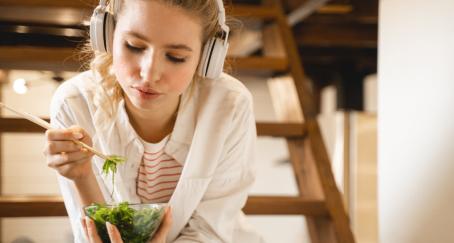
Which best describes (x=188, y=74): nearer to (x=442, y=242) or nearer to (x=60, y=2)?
(x=442, y=242)

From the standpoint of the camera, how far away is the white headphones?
1731 millimetres

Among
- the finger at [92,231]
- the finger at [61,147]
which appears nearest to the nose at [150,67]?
the finger at [61,147]

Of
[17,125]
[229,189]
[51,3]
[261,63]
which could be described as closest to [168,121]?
[229,189]

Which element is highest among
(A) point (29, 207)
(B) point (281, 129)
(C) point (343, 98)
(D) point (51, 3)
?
(D) point (51, 3)

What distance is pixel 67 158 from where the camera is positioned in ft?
5.18

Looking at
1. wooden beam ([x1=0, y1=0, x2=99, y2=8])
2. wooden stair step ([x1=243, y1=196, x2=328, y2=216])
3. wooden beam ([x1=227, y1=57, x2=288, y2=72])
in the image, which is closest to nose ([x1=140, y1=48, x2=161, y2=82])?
wooden stair step ([x1=243, y1=196, x2=328, y2=216])

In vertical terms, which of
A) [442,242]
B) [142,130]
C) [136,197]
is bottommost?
[442,242]

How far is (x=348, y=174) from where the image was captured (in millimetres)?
6562

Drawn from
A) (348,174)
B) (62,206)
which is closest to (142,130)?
(62,206)

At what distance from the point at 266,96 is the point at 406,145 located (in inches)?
219

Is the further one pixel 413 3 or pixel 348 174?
pixel 348 174

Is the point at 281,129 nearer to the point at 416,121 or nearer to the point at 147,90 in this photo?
the point at 416,121

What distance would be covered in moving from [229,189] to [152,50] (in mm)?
588

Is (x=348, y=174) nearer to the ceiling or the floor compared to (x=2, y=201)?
nearer to the floor
